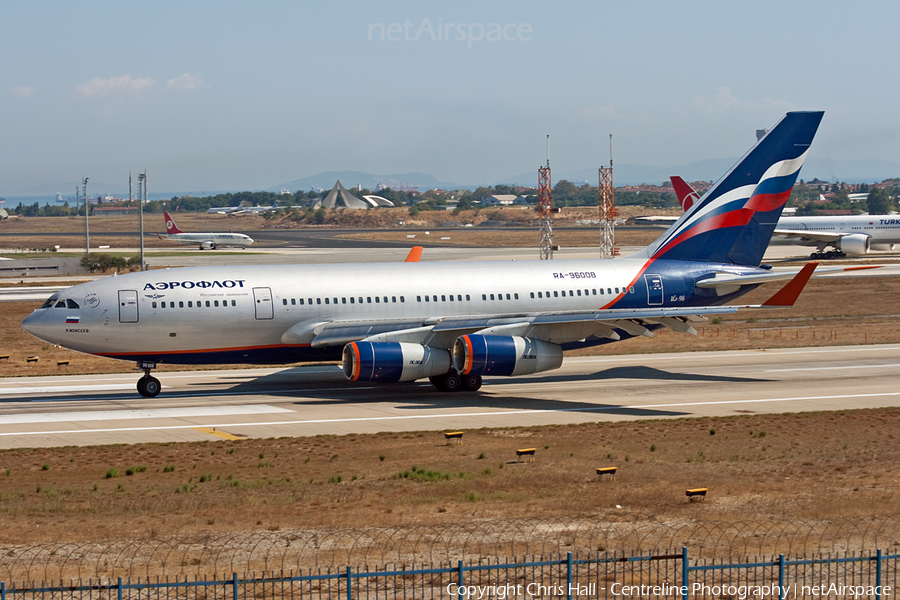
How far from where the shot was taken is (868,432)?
3083cm

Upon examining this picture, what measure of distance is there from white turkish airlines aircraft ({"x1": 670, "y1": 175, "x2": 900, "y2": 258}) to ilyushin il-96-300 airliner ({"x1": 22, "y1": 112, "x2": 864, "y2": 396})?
6492 cm

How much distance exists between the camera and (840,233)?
110750 mm

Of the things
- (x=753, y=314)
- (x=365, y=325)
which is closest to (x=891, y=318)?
(x=753, y=314)

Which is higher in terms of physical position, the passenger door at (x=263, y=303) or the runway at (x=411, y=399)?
Answer: the passenger door at (x=263, y=303)

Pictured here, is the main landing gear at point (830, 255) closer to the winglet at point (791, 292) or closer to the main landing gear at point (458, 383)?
the winglet at point (791, 292)

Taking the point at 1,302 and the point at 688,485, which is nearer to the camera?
the point at 688,485

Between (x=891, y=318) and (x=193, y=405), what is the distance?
4757 cm

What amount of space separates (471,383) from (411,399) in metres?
2.93

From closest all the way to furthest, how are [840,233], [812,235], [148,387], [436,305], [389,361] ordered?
[389,361] → [148,387] → [436,305] → [812,235] → [840,233]

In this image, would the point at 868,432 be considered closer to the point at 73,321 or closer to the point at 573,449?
→ the point at 573,449

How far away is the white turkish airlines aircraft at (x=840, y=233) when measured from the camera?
109500 millimetres

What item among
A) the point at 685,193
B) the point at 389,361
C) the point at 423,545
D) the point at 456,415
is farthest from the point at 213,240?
the point at 423,545

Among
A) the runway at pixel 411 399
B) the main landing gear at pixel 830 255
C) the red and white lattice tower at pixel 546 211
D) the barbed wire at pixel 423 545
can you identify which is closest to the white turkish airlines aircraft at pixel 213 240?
the red and white lattice tower at pixel 546 211

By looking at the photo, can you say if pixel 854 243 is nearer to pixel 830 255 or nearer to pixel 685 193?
pixel 830 255
